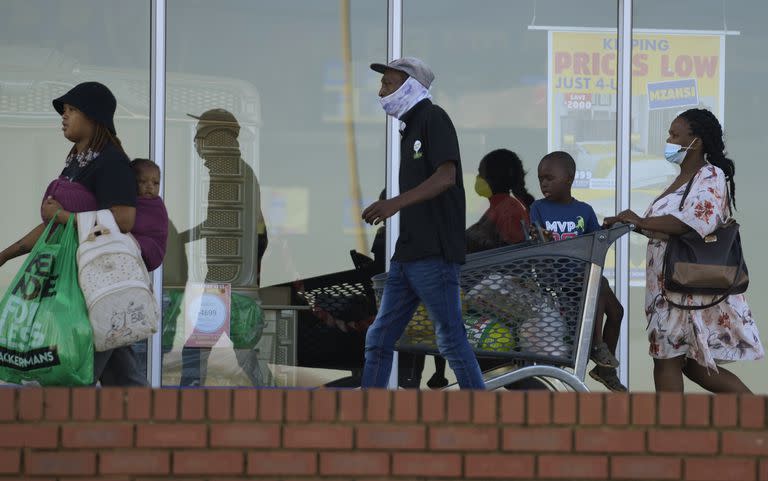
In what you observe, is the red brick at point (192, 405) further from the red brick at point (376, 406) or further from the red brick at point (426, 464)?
the red brick at point (426, 464)

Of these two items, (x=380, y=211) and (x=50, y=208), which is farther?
(x=50, y=208)

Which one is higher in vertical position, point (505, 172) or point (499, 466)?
point (505, 172)

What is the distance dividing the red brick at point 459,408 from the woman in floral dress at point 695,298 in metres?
2.02

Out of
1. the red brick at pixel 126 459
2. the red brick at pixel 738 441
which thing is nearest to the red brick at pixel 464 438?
the red brick at pixel 738 441

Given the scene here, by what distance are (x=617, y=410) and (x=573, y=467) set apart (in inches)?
9.3

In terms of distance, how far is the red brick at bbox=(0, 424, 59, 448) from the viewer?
4.27m

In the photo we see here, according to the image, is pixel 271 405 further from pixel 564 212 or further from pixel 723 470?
pixel 564 212

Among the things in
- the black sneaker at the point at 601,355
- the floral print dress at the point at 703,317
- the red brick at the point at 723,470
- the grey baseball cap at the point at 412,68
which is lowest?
the red brick at the point at 723,470

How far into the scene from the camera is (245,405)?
14.1 ft

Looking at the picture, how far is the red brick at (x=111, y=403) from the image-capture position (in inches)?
169

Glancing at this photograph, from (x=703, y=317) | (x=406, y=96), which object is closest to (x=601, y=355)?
(x=703, y=317)

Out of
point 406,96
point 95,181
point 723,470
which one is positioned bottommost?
point 723,470

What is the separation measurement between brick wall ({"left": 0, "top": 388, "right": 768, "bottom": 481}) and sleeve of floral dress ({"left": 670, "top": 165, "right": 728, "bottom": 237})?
1.93m

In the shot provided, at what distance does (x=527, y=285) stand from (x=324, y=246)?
2.71m
